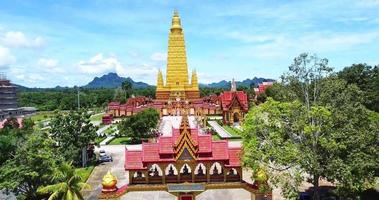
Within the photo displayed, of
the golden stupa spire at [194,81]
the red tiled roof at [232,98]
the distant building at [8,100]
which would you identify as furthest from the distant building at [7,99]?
the red tiled roof at [232,98]

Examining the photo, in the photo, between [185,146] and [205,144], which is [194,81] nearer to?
[205,144]

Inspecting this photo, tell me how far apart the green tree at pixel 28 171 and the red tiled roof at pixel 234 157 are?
11212mm

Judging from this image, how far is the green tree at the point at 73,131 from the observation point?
4234 centimetres

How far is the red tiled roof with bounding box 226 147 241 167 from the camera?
25.3 meters

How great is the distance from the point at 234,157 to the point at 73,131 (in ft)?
73.8

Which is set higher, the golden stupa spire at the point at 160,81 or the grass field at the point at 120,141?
the golden stupa spire at the point at 160,81

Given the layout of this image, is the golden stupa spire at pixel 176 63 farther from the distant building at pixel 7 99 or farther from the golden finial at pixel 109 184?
the golden finial at pixel 109 184

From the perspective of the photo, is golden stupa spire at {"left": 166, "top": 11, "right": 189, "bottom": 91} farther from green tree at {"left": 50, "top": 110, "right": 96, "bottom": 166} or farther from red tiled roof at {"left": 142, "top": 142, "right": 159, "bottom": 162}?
red tiled roof at {"left": 142, "top": 142, "right": 159, "bottom": 162}

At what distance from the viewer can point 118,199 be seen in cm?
2516

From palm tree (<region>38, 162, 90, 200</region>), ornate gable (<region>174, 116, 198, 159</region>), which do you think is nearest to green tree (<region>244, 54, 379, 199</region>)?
ornate gable (<region>174, 116, 198, 159</region>)

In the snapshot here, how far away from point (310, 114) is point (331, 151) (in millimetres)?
2290

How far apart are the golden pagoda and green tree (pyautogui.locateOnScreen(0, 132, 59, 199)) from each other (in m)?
74.0

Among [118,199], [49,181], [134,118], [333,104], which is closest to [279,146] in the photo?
[333,104]

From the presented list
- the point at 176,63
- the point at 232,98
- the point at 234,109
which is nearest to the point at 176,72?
the point at 176,63
